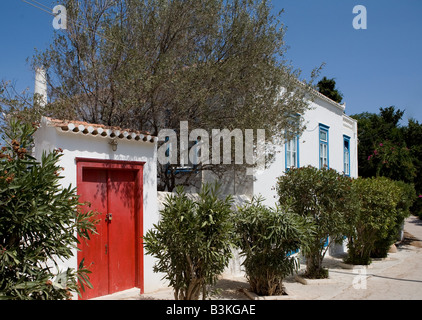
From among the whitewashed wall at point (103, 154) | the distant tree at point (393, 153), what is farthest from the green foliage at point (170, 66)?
the distant tree at point (393, 153)

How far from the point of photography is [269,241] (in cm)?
697

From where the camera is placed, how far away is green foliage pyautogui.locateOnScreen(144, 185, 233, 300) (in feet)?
17.1

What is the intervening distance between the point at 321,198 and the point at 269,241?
2.61 m

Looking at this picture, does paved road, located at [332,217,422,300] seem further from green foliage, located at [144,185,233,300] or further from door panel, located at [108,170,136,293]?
door panel, located at [108,170,136,293]

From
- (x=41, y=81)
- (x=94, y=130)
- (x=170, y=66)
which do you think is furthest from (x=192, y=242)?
(x=41, y=81)

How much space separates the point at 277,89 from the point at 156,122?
3148 mm

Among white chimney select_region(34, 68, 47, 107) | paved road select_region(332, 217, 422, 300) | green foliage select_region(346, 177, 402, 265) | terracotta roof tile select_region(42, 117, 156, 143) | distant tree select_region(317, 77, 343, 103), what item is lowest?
paved road select_region(332, 217, 422, 300)

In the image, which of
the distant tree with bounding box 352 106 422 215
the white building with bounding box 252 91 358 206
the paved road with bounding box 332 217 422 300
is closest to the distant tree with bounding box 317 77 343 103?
the distant tree with bounding box 352 106 422 215

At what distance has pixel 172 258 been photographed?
5.29 metres

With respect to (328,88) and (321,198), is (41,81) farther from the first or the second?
(328,88)

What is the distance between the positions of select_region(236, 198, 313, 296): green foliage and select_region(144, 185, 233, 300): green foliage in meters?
1.67

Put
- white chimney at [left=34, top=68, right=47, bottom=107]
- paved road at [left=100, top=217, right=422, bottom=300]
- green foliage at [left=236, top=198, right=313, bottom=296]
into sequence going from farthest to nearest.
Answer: white chimney at [left=34, top=68, right=47, bottom=107] < paved road at [left=100, top=217, right=422, bottom=300] < green foliage at [left=236, top=198, right=313, bottom=296]

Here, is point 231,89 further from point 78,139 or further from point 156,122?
point 78,139

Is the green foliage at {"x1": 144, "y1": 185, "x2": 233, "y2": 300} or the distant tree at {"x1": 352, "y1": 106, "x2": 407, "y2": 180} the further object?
the distant tree at {"x1": 352, "y1": 106, "x2": 407, "y2": 180}
